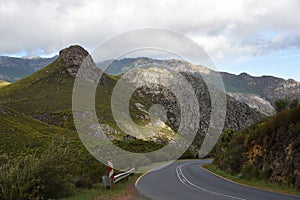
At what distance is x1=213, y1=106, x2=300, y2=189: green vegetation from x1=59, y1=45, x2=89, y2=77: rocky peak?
419 feet

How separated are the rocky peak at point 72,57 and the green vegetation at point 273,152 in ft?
419

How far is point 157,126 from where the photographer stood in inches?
5089

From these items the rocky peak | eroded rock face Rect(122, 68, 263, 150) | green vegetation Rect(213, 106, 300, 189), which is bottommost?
green vegetation Rect(213, 106, 300, 189)

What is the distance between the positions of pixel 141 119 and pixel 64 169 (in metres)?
116

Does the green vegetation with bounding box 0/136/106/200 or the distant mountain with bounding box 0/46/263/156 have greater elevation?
the distant mountain with bounding box 0/46/263/156

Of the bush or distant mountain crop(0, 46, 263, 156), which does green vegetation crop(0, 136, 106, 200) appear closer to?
the bush

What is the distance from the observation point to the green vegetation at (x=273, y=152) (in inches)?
791

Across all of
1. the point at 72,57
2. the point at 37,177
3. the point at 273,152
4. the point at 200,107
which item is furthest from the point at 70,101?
the point at 37,177

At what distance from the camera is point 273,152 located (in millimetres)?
22766

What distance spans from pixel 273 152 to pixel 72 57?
482 ft

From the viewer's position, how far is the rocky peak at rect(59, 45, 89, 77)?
153 m

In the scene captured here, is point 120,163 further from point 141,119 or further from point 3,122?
point 141,119

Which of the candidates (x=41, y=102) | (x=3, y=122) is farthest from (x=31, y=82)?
(x=3, y=122)

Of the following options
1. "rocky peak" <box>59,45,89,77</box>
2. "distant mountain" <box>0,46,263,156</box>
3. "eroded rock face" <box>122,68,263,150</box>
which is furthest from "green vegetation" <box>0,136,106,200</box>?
"rocky peak" <box>59,45,89,77</box>
